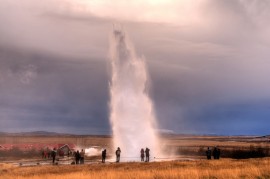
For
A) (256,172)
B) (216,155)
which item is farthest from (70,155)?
(256,172)

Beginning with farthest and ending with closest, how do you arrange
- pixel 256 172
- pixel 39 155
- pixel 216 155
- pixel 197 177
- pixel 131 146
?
pixel 39 155
pixel 131 146
pixel 216 155
pixel 256 172
pixel 197 177

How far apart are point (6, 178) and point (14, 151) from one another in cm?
4704

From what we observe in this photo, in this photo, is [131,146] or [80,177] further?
[131,146]

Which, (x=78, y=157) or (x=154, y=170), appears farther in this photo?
(x=78, y=157)

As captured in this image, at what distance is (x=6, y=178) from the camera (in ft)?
82.7

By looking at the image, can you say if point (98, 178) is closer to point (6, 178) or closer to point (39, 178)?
point (39, 178)

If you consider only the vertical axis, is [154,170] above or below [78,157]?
below

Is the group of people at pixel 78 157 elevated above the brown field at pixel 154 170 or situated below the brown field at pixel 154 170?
above

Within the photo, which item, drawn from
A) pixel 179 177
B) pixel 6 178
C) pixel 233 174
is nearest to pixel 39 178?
pixel 6 178

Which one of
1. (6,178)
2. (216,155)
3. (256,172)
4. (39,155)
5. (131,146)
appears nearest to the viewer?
(256,172)

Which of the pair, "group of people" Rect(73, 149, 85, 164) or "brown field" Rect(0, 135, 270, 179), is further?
"group of people" Rect(73, 149, 85, 164)

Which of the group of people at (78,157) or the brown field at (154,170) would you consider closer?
the brown field at (154,170)

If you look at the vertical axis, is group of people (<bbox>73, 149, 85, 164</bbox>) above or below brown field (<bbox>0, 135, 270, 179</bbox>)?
above

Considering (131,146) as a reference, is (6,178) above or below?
below
